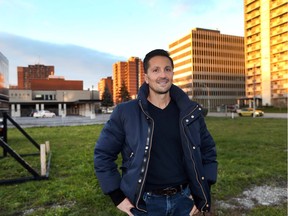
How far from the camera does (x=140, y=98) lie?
8.78 feet

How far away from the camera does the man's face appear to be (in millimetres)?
2679

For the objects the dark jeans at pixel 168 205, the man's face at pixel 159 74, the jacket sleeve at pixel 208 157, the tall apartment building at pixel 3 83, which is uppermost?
the tall apartment building at pixel 3 83

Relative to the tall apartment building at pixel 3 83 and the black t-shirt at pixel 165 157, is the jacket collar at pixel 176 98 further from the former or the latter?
the tall apartment building at pixel 3 83

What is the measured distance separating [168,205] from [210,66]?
145 m

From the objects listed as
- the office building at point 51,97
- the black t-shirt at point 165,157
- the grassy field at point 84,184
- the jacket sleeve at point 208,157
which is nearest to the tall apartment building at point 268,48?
the office building at point 51,97

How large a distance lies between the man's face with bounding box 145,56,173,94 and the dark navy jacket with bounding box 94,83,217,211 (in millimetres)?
147

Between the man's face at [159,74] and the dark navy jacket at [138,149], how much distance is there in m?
0.15

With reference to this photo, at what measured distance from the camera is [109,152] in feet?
8.62

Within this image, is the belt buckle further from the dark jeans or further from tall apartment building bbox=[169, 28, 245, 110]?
tall apartment building bbox=[169, 28, 245, 110]

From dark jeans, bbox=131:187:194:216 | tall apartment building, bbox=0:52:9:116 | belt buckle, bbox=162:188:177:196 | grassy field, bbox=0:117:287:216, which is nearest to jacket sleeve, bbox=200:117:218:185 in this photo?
dark jeans, bbox=131:187:194:216

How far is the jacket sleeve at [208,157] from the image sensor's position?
108 inches

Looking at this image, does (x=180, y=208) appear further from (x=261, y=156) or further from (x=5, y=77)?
(x=5, y=77)

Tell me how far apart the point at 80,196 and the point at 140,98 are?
4.19m

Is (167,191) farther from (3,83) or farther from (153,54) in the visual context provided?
A: (3,83)
